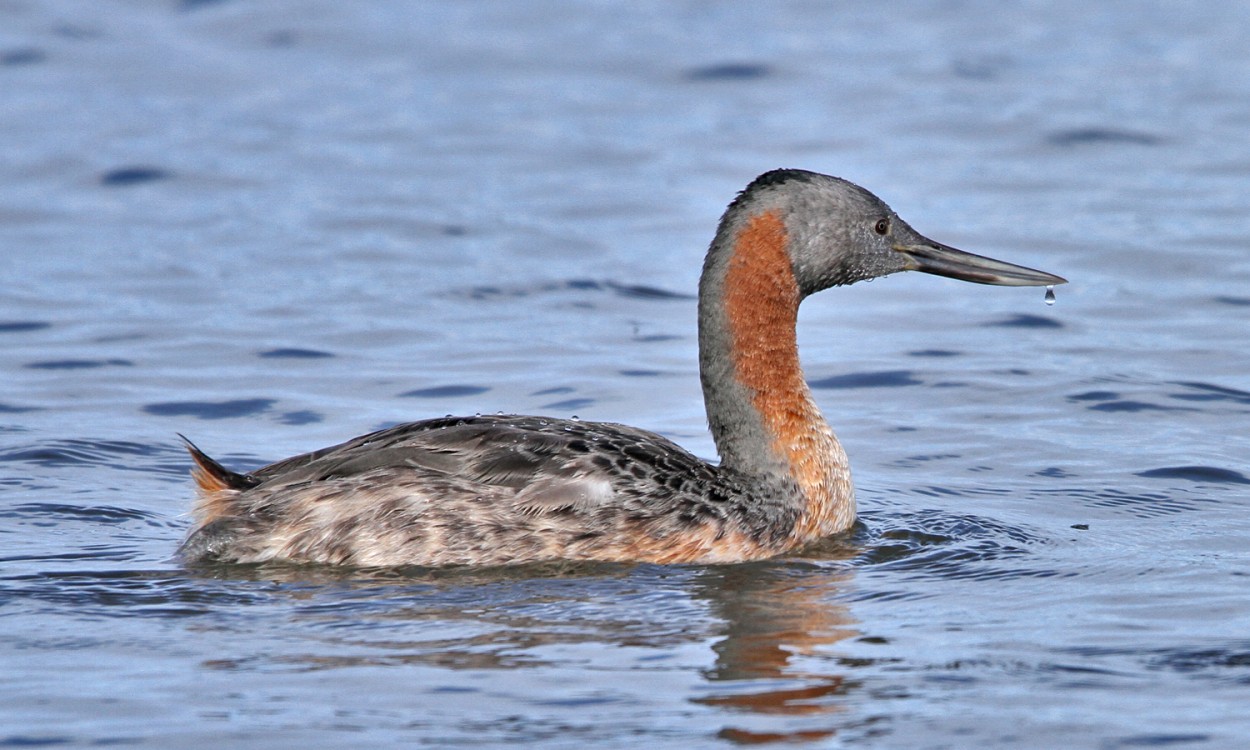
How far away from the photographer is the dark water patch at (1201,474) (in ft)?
31.0

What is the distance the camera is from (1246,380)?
11.2m

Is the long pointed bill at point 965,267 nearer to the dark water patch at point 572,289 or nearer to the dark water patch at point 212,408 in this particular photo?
the dark water patch at point 212,408

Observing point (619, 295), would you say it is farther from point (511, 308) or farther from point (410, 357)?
point (410, 357)

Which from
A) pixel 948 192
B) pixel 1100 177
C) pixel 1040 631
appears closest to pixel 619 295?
pixel 948 192

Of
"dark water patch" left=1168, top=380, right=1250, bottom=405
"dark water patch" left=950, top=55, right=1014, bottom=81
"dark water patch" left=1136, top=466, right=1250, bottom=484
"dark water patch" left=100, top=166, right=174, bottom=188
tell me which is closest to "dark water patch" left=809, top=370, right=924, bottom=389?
"dark water patch" left=1168, top=380, right=1250, bottom=405

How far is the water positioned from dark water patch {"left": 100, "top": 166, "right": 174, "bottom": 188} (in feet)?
0.24

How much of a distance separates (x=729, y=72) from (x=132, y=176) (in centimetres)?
615

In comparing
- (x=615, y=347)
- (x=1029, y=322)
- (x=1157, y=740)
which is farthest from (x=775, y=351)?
(x=1029, y=322)

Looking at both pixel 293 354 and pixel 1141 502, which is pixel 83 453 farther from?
pixel 1141 502

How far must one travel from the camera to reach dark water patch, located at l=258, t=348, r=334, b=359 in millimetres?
11953

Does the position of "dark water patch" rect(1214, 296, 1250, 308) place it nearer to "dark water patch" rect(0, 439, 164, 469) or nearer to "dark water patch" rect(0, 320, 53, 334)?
"dark water patch" rect(0, 439, 164, 469)

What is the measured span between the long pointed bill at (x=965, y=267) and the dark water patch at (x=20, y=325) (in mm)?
6097

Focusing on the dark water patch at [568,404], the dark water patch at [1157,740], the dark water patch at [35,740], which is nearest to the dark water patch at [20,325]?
the dark water patch at [568,404]

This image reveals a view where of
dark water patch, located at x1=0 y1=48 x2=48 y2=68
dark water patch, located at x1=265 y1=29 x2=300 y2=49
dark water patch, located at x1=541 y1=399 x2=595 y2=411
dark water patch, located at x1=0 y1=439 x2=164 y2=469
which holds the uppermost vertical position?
dark water patch, located at x1=265 y1=29 x2=300 y2=49
